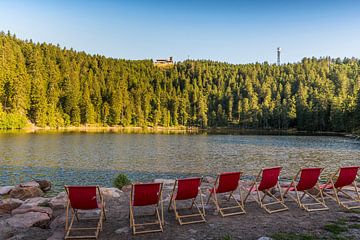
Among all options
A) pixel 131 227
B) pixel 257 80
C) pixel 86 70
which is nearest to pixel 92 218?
pixel 131 227

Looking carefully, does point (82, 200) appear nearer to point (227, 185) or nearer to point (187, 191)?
point (187, 191)


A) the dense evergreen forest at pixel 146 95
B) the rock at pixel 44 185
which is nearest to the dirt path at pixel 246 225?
the rock at pixel 44 185

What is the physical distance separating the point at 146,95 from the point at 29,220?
142358 mm

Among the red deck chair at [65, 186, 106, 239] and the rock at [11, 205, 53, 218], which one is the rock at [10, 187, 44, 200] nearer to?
the rock at [11, 205, 53, 218]

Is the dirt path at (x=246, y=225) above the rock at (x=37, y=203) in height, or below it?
above

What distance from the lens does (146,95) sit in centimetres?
14925

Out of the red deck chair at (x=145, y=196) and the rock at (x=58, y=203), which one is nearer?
the red deck chair at (x=145, y=196)

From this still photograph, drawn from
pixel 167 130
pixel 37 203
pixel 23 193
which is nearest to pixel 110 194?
pixel 37 203

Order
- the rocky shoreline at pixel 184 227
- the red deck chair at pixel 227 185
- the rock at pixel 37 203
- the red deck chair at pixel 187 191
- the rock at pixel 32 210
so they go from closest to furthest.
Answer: the rocky shoreline at pixel 184 227
the red deck chair at pixel 187 191
the red deck chair at pixel 227 185
the rock at pixel 32 210
the rock at pixel 37 203

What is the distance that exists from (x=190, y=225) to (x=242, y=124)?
133657 mm

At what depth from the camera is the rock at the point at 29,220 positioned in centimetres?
780

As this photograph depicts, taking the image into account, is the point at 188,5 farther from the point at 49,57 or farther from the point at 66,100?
the point at 49,57

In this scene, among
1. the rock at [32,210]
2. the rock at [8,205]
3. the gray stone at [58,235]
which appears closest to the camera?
the gray stone at [58,235]

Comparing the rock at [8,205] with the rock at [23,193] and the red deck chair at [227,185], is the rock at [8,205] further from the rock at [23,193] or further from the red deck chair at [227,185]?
the red deck chair at [227,185]
